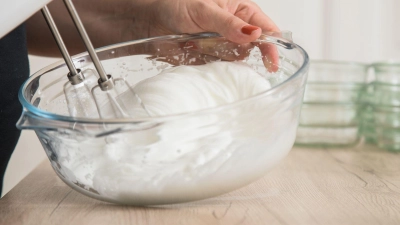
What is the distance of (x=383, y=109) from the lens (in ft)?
2.54

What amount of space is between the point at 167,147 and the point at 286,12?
114 centimetres

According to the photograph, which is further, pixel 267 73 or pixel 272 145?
pixel 267 73

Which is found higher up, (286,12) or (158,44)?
(158,44)

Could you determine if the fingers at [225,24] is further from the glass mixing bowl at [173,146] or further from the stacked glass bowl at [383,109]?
the stacked glass bowl at [383,109]

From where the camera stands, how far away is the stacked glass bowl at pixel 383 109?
73cm

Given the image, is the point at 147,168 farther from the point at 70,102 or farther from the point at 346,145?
the point at 346,145

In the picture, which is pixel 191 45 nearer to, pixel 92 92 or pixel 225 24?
pixel 225 24

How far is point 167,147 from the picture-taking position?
0.38m

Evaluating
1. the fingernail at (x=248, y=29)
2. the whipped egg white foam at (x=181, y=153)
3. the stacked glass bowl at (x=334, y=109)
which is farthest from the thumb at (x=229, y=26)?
the stacked glass bowl at (x=334, y=109)

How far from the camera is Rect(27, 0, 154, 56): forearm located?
2.34 ft

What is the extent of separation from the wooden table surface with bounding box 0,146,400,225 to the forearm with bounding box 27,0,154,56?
0.80 feet

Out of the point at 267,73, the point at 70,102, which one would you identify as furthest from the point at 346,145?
the point at 70,102

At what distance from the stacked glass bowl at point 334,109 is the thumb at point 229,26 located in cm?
25

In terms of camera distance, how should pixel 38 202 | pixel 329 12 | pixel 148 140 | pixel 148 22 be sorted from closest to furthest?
pixel 148 140 → pixel 38 202 → pixel 148 22 → pixel 329 12
